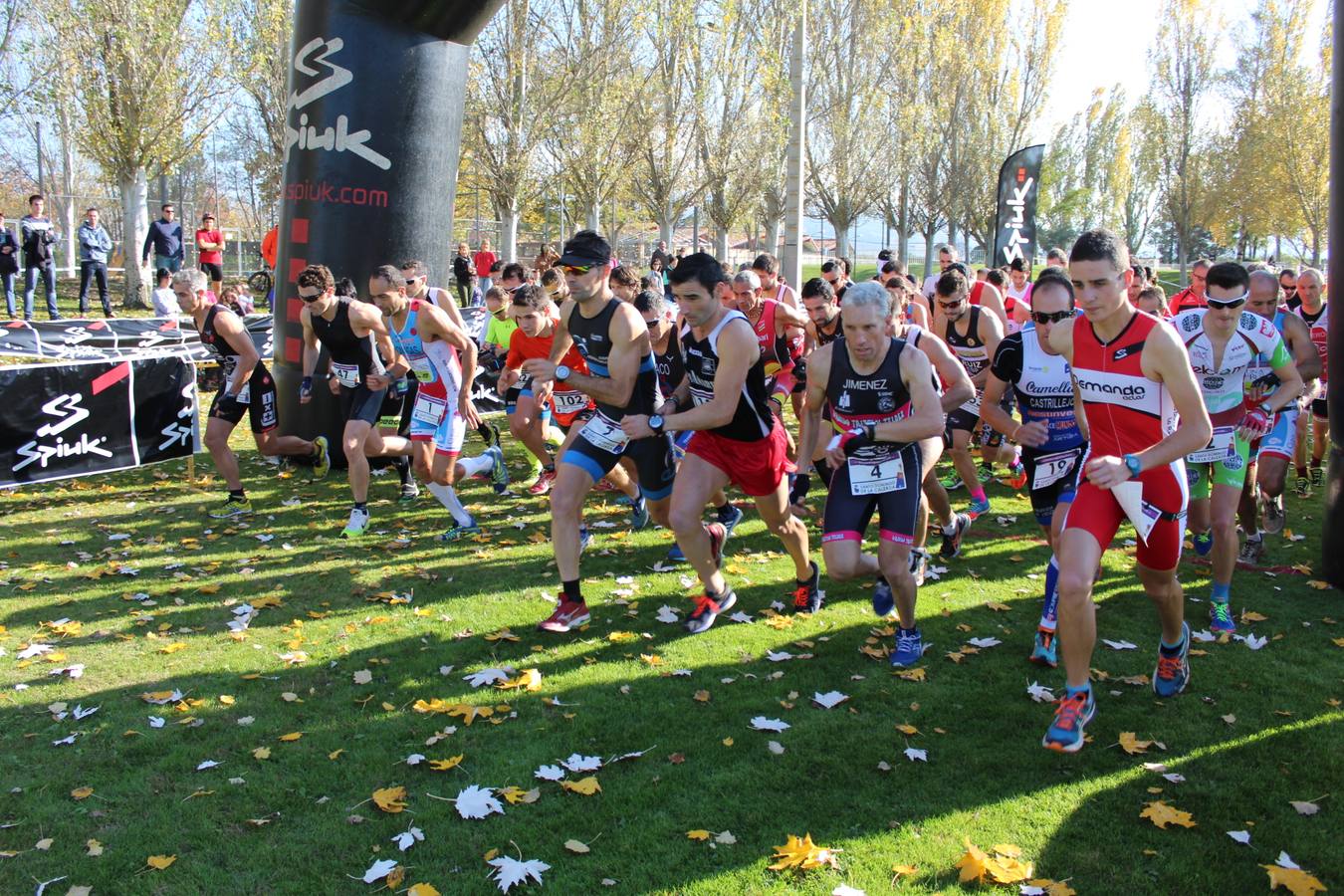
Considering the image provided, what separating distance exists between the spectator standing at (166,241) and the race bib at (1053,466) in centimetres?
1779

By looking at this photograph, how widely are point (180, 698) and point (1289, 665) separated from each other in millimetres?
5450

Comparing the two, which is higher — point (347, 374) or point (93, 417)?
point (347, 374)

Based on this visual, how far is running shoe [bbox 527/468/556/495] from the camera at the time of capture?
9156 millimetres

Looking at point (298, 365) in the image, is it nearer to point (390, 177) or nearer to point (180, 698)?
point (390, 177)

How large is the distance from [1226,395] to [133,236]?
21.8 metres

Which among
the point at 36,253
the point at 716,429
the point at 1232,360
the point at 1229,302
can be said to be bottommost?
the point at 716,429

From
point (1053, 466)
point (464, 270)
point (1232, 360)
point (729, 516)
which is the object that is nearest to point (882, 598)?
point (1053, 466)

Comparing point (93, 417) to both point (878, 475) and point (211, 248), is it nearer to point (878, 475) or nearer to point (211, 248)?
point (878, 475)

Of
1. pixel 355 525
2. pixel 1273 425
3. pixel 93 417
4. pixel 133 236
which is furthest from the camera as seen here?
pixel 133 236

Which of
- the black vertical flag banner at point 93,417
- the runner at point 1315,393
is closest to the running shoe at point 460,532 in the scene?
the black vertical flag banner at point 93,417

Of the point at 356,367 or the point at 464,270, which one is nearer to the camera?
the point at 356,367

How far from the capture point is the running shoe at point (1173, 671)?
462cm

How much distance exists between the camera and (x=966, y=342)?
796cm

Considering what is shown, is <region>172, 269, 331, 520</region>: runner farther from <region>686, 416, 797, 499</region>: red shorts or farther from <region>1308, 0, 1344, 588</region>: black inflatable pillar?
<region>1308, 0, 1344, 588</region>: black inflatable pillar
